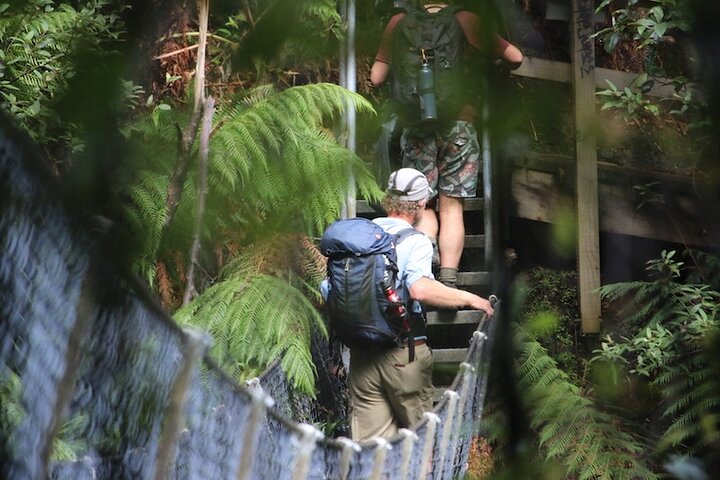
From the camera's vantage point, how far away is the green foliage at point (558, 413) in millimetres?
608

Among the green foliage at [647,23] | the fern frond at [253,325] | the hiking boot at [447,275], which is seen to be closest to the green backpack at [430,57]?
the green foliage at [647,23]

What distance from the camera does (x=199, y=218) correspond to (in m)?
1.08

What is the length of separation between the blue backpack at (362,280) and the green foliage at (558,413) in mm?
929

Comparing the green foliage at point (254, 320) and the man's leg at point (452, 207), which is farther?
the man's leg at point (452, 207)

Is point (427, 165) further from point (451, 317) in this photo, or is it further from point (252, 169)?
point (252, 169)

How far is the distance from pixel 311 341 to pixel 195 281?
1.63 ft

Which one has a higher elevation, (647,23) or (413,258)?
(647,23)

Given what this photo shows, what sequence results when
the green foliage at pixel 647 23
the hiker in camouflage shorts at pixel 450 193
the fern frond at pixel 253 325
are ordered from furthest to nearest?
the hiker in camouflage shorts at pixel 450 193 < the fern frond at pixel 253 325 < the green foliage at pixel 647 23

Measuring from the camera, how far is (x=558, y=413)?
85cm

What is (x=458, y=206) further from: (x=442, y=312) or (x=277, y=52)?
(x=277, y=52)

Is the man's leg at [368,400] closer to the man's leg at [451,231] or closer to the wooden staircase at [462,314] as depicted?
the wooden staircase at [462,314]

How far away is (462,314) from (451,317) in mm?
53

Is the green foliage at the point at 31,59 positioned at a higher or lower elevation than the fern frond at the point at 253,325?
higher

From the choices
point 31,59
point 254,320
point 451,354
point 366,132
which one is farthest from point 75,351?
point 451,354
